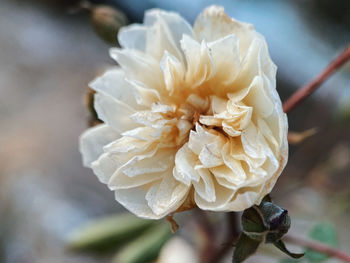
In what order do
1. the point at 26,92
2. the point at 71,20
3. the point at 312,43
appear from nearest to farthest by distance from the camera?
the point at 312,43 → the point at 26,92 → the point at 71,20

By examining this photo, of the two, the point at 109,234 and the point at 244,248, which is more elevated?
the point at 244,248

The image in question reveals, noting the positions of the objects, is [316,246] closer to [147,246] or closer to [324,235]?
[324,235]

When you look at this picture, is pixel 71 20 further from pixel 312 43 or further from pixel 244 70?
pixel 244 70

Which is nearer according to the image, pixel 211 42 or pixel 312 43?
pixel 211 42

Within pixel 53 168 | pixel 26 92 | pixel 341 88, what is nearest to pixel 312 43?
pixel 341 88

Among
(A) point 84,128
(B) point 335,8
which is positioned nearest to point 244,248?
(A) point 84,128

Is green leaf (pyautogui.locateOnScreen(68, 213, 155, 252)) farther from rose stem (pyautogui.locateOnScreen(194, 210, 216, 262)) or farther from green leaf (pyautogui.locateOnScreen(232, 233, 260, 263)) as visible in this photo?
green leaf (pyautogui.locateOnScreen(232, 233, 260, 263))

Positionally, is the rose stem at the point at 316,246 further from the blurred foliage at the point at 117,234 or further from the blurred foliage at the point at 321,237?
the blurred foliage at the point at 117,234
